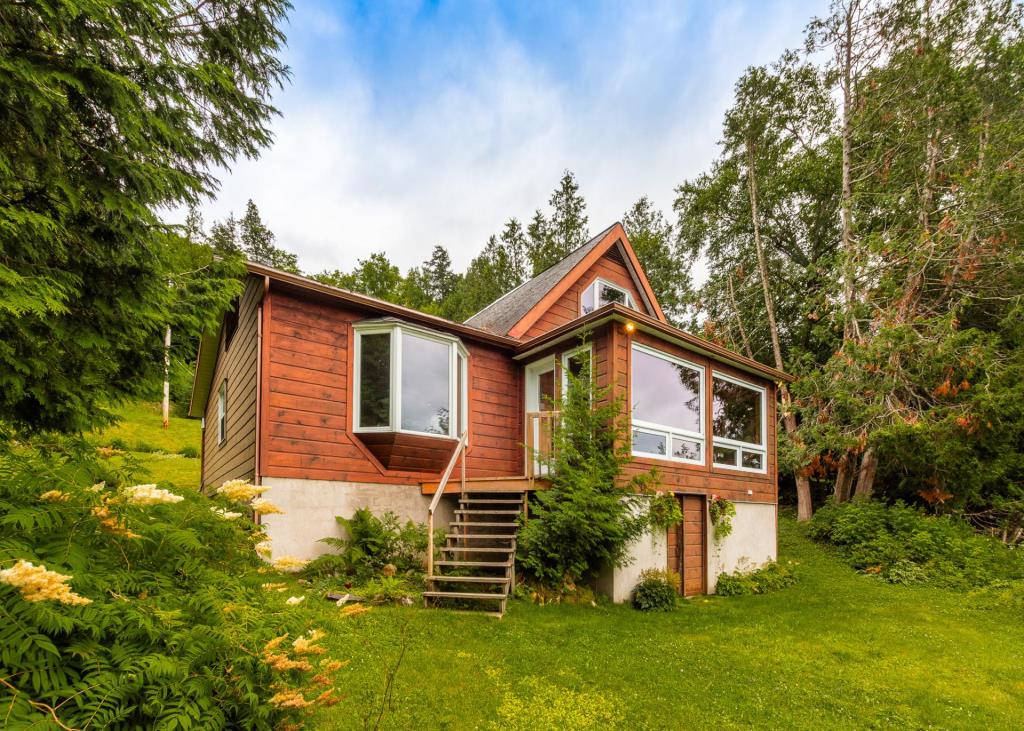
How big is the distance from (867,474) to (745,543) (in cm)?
613

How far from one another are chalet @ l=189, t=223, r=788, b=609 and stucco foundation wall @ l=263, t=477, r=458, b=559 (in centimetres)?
2

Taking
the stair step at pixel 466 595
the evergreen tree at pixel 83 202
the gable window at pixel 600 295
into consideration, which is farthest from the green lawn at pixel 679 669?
the gable window at pixel 600 295

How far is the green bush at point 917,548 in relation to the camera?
357 inches

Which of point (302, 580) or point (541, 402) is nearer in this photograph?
point (302, 580)

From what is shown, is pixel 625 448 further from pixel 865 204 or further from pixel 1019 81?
pixel 1019 81

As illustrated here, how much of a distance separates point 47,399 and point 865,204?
18.1 m

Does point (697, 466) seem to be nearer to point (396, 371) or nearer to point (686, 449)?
point (686, 449)

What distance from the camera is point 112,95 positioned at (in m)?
3.58

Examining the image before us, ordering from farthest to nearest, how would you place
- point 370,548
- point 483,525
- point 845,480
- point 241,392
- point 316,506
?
point 845,480 < point 241,392 < point 483,525 < point 316,506 < point 370,548

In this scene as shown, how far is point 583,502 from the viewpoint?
6.17m

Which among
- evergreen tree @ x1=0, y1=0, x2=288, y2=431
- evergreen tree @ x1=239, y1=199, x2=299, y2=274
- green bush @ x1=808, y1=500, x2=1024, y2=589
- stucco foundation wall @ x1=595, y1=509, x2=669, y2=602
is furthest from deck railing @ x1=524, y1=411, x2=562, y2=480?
evergreen tree @ x1=239, y1=199, x2=299, y2=274

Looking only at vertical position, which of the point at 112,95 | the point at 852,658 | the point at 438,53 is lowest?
the point at 852,658

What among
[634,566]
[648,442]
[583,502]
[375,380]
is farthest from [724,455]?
[375,380]

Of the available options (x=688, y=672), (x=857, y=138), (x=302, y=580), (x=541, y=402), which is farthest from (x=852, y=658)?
(x=857, y=138)
